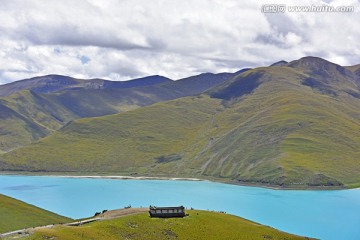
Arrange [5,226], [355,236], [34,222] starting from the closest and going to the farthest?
[5,226]
[34,222]
[355,236]

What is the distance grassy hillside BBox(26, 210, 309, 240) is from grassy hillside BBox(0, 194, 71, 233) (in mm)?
38077

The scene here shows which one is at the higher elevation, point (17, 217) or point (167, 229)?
point (167, 229)

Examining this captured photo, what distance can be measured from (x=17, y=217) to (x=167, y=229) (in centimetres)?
5723

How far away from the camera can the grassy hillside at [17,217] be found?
394 feet

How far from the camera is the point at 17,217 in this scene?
427 feet

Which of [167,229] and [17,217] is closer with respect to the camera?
[167,229]

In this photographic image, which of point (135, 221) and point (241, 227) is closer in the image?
point (135, 221)

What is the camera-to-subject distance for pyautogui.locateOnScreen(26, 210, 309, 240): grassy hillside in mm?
79956

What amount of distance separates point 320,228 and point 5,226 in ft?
400

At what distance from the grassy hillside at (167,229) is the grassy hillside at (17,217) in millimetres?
38077

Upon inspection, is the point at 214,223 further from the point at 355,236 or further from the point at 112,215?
the point at 355,236

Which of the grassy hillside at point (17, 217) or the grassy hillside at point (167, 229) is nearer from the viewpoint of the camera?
the grassy hillside at point (167, 229)

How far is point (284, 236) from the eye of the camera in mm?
Result: 98438

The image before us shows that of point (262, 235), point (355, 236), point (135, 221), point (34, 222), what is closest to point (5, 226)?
point (34, 222)
